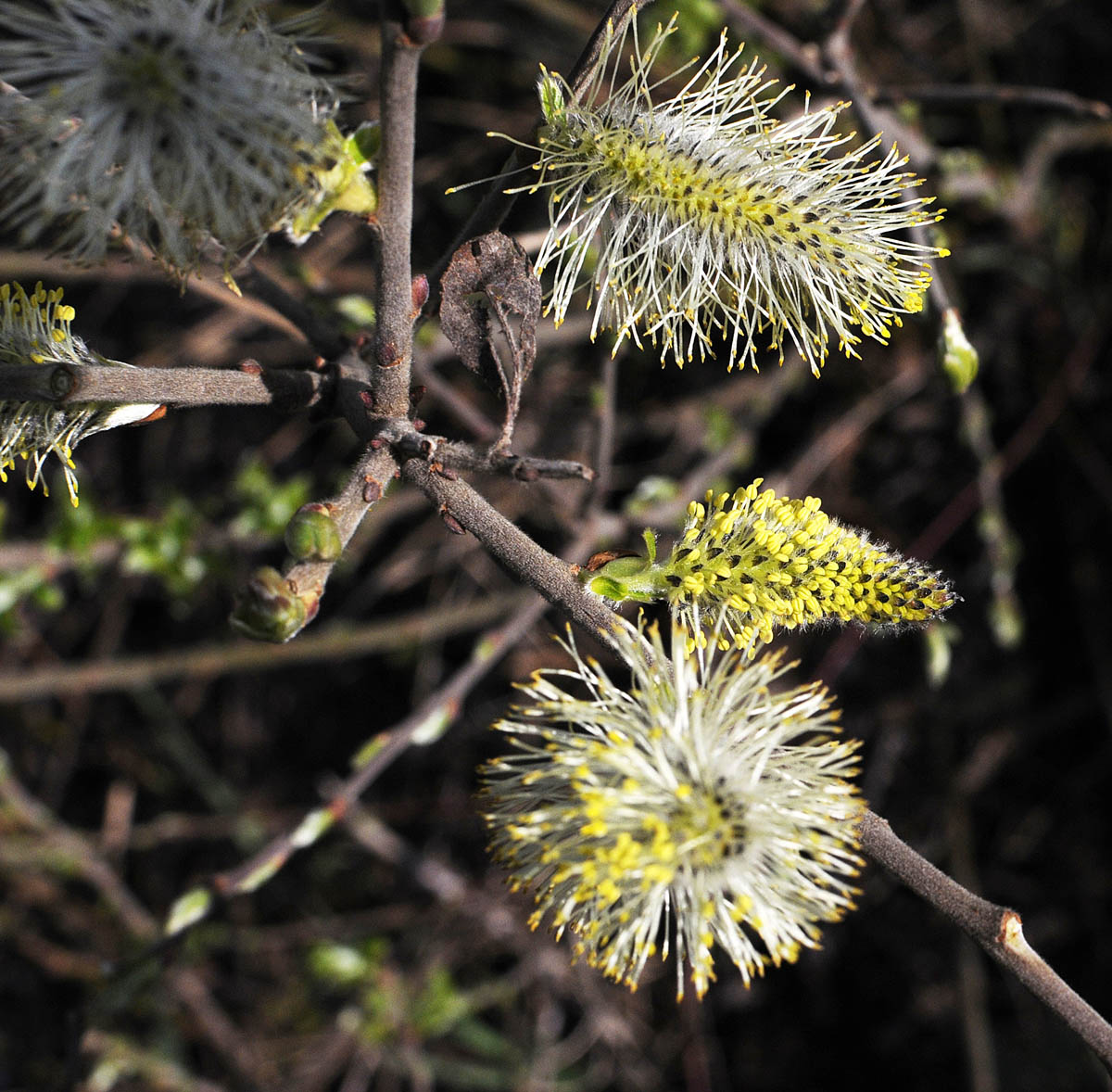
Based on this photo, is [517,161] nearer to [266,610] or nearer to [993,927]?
[266,610]

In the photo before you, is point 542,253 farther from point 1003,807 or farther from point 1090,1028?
point 1003,807

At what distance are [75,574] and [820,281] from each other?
243 centimetres

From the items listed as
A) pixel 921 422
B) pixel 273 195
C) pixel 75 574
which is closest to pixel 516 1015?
pixel 75 574

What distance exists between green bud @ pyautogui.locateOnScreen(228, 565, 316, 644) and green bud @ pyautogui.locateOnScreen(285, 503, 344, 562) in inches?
1.3

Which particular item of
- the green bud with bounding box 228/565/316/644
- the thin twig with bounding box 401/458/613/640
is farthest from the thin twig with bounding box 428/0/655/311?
the green bud with bounding box 228/565/316/644

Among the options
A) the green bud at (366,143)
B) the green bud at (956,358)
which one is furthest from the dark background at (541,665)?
the green bud at (366,143)

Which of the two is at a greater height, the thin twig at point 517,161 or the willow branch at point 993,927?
the thin twig at point 517,161

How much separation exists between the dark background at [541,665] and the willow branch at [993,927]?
4.94 ft

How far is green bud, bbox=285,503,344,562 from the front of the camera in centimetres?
94

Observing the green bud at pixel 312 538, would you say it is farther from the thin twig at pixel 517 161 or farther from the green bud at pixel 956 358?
the green bud at pixel 956 358

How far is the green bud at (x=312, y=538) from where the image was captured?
0.94 metres

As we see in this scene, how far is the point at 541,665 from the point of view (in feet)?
9.00

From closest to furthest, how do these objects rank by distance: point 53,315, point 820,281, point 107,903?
point 53,315, point 820,281, point 107,903

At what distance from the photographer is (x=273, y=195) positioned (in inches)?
37.0
